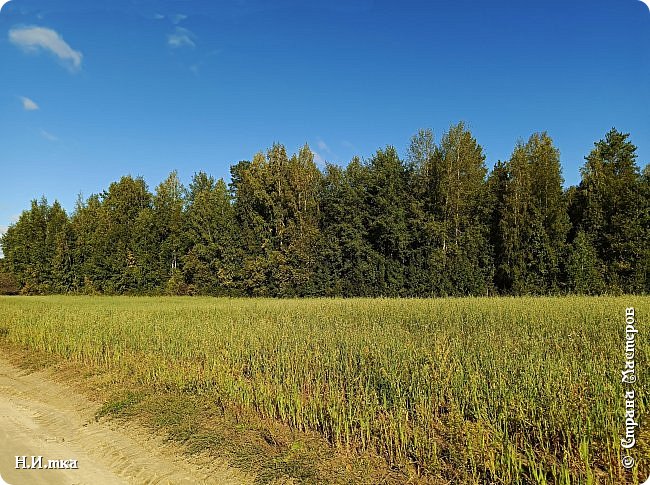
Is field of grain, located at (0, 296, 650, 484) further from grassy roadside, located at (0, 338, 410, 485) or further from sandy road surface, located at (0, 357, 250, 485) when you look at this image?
sandy road surface, located at (0, 357, 250, 485)

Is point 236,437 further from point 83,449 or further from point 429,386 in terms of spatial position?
point 429,386

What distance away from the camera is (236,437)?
18.9ft

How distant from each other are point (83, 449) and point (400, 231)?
3188cm

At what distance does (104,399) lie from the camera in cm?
792

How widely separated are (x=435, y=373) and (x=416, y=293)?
2880 cm

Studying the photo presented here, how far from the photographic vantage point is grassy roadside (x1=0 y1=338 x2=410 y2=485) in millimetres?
4715

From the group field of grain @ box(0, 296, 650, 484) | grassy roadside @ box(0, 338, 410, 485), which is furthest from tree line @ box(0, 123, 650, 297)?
grassy roadside @ box(0, 338, 410, 485)

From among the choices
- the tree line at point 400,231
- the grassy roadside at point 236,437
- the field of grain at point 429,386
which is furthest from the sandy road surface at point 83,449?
the tree line at point 400,231

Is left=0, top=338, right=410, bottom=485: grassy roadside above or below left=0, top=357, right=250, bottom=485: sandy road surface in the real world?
above

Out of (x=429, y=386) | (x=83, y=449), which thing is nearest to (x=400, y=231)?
(x=429, y=386)

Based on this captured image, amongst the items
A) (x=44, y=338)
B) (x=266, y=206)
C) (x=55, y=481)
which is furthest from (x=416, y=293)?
(x=55, y=481)

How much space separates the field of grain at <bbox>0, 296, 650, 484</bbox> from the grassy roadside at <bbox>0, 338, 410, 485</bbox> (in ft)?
0.72

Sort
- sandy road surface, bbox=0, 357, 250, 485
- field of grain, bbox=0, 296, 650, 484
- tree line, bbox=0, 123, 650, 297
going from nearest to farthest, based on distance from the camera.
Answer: field of grain, bbox=0, 296, 650, 484 < sandy road surface, bbox=0, 357, 250, 485 < tree line, bbox=0, 123, 650, 297

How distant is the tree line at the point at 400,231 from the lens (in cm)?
3109
